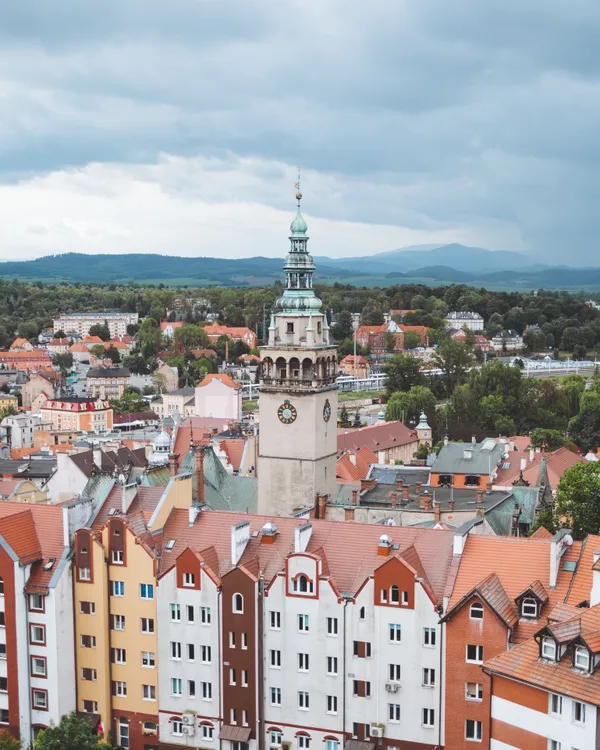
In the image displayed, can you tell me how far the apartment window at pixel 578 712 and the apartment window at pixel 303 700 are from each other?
12624 mm

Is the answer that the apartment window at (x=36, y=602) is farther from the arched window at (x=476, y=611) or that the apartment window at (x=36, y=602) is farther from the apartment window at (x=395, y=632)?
the arched window at (x=476, y=611)

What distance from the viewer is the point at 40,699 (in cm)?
4309

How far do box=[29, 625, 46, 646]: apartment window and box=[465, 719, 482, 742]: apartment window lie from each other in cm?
1848

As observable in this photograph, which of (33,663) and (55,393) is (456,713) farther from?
(55,393)

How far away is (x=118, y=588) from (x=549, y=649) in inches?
764

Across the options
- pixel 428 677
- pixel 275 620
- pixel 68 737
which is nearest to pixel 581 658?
pixel 428 677

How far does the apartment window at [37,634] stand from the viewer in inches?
1678

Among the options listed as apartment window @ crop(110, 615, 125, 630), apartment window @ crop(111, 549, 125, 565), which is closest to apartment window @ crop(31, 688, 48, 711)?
apartment window @ crop(110, 615, 125, 630)

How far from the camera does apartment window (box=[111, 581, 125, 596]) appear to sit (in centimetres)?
4281

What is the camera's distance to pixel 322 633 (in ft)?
131

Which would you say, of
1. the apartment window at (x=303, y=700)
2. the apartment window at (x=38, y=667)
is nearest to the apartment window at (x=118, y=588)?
the apartment window at (x=38, y=667)

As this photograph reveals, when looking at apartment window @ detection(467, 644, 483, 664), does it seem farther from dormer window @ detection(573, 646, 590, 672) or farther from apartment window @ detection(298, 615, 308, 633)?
apartment window @ detection(298, 615, 308, 633)

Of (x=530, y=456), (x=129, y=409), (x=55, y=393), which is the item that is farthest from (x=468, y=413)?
(x=55, y=393)

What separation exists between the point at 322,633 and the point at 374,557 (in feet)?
12.3
